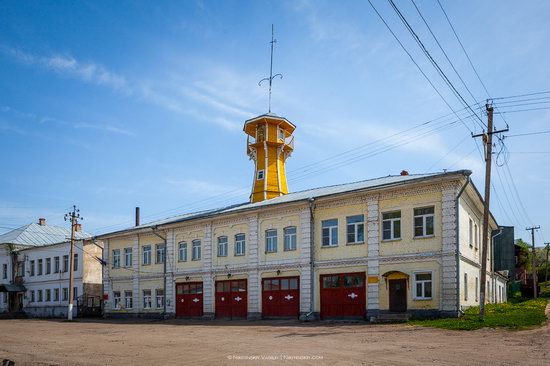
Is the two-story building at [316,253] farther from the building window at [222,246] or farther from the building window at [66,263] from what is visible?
the building window at [66,263]

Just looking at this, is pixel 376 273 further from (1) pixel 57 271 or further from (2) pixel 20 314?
(2) pixel 20 314

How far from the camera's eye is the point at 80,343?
1972 centimetres

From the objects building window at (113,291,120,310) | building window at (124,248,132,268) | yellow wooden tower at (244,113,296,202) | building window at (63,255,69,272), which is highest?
yellow wooden tower at (244,113,296,202)

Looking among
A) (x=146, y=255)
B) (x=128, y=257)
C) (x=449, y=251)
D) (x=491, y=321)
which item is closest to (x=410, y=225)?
(x=449, y=251)

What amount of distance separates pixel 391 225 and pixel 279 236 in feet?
23.5

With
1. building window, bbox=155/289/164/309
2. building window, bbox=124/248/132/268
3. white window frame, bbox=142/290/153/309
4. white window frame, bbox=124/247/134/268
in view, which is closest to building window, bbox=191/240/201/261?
building window, bbox=155/289/164/309

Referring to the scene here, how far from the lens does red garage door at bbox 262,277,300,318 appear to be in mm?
29164

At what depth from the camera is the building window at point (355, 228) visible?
2692cm

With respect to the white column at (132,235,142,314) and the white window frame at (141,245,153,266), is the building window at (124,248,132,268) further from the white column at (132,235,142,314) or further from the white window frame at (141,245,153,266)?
the white window frame at (141,245,153,266)

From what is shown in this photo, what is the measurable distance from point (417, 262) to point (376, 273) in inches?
88.0

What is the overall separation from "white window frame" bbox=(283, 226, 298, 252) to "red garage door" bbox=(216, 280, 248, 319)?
4102 millimetres

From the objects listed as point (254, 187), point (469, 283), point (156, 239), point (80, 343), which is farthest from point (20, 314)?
point (469, 283)

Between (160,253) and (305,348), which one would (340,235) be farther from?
(160,253)

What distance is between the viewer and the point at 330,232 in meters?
28.2
